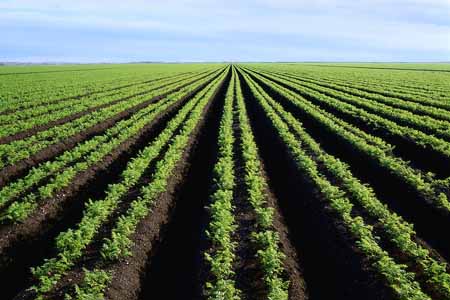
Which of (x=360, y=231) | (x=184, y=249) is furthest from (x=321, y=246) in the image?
(x=184, y=249)

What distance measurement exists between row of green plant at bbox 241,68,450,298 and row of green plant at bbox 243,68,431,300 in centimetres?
31

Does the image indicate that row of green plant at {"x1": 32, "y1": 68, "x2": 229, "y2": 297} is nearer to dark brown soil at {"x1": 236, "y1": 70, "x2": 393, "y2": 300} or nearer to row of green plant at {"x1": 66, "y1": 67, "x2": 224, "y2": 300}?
row of green plant at {"x1": 66, "y1": 67, "x2": 224, "y2": 300}

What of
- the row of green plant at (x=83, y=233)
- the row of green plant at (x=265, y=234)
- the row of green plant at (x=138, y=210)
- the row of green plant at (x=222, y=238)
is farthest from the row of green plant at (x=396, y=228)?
the row of green plant at (x=83, y=233)

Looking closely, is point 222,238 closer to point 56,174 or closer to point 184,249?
point 184,249

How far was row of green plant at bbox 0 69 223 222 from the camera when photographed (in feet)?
35.6

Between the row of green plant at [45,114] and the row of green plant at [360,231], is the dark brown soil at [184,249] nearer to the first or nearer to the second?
the row of green plant at [360,231]

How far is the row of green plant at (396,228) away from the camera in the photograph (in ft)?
25.7

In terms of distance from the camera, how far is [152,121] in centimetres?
2339

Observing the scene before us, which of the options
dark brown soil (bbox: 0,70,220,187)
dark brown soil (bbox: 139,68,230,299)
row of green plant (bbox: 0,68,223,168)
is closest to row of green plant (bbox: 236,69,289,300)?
dark brown soil (bbox: 139,68,230,299)

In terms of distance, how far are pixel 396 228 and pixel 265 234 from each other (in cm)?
328

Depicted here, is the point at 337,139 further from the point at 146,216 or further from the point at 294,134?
the point at 146,216

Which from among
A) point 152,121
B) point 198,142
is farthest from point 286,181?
point 152,121

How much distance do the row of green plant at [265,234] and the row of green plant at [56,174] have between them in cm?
584

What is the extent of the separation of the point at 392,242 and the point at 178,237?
5.17 meters
